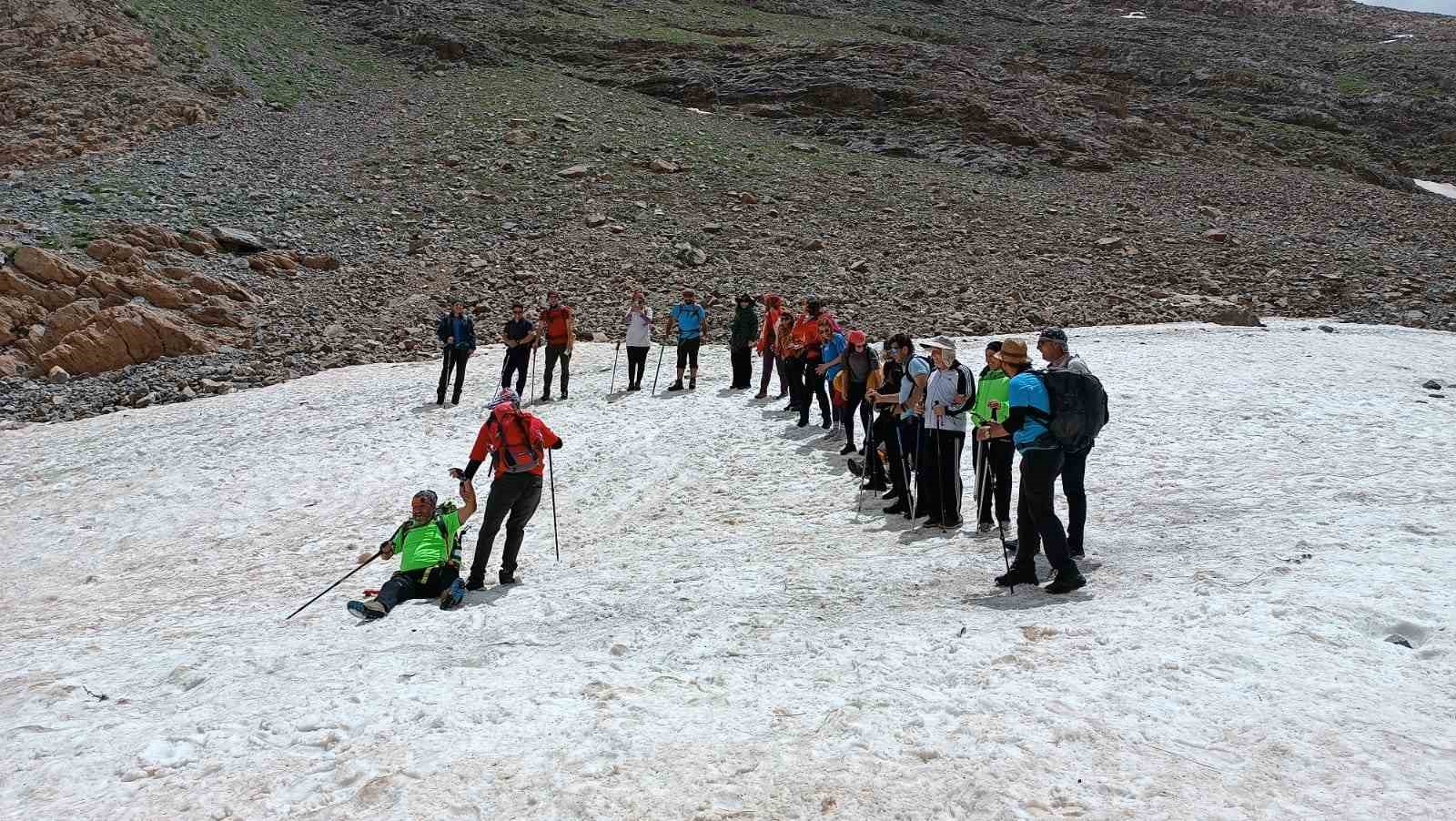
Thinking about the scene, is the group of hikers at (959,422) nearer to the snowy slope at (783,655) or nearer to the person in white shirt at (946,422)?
the person in white shirt at (946,422)

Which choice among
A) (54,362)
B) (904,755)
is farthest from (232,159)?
(904,755)

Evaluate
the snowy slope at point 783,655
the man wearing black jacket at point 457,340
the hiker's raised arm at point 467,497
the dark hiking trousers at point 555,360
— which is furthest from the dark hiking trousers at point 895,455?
the man wearing black jacket at point 457,340

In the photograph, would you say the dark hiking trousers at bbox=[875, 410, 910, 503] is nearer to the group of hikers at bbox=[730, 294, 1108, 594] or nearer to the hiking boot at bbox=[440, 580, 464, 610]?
the group of hikers at bbox=[730, 294, 1108, 594]

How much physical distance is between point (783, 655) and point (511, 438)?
344 centimetres

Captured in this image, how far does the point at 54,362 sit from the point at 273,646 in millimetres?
17646

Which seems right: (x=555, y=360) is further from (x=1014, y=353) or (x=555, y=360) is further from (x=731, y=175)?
(x=731, y=175)

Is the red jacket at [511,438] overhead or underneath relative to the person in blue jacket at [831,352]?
underneath

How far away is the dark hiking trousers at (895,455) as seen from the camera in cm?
1005

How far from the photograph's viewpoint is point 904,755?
4.91 metres

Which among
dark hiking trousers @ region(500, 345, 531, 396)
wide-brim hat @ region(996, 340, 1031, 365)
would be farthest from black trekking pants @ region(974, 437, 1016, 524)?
dark hiking trousers @ region(500, 345, 531, 396)

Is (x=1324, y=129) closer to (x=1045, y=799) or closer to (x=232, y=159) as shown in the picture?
(x=232, y=159)

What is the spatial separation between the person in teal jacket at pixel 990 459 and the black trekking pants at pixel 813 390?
14.6 feet

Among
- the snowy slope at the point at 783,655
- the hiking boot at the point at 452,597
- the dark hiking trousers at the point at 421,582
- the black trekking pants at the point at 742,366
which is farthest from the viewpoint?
the black trekking pants at the point at 742,366

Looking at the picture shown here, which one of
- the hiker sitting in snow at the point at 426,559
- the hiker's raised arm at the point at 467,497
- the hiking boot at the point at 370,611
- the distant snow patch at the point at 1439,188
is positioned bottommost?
the hiking boot at the point at 370,611
